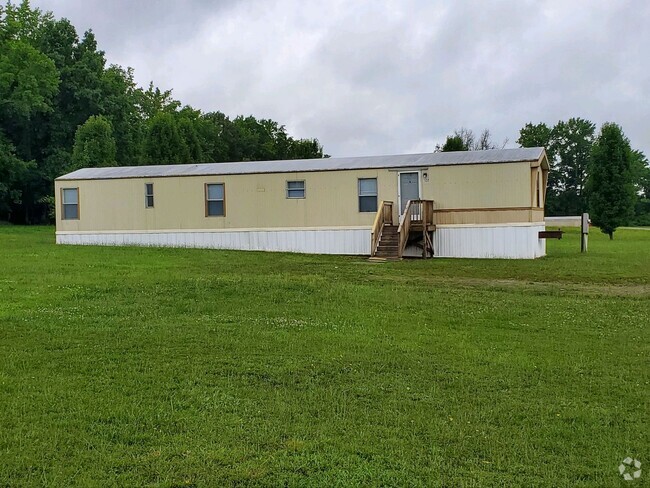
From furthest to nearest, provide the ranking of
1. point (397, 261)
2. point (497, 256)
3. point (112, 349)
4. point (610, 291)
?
point (497, 256) < point (397, 261) < point (610, 291) < point (112, 349)

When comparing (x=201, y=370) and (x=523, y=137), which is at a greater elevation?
(x=523, y=137)

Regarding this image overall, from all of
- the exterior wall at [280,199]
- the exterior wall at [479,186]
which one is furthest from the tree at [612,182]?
the exterior wall at [479,186]

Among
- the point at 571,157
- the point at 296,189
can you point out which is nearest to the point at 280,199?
the point at 296,189

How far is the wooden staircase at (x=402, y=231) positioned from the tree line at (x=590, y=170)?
18.9 metres

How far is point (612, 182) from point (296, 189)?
69.4 feet

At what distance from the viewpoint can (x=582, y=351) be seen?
306 inches

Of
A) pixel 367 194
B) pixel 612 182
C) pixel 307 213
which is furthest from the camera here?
pixel 612 182

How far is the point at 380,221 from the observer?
68.8 ft

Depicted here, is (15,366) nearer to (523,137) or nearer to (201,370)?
(201,370)

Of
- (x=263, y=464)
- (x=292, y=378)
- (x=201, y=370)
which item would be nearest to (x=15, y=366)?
(x=201, y=370)

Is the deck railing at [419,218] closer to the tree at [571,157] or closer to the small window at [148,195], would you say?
the small window at [148,195]

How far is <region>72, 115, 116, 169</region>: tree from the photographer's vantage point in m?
33.4

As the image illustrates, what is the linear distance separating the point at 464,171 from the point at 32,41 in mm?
34024

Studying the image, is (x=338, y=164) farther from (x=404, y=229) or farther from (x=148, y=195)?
(x=148, y=195)
